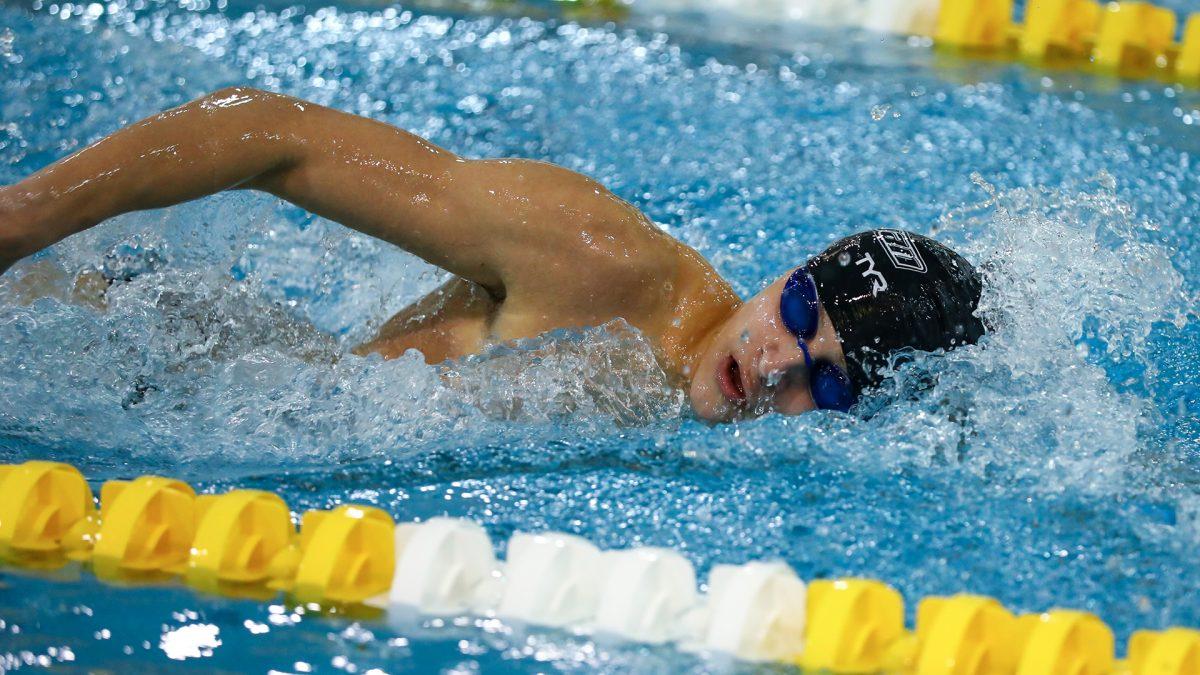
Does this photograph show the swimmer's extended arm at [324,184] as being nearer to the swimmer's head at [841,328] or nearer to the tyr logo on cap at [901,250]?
the swimmer's head at [841,328]

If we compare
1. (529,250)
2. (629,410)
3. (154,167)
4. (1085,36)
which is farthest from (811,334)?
(1085,36)

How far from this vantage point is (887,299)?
214cm

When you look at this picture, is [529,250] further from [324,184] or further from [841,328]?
[841,328]

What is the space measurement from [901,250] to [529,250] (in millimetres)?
629

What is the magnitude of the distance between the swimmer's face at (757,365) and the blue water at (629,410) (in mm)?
47

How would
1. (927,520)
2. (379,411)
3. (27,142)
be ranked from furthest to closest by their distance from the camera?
(27,142), (379,411), (927,520)

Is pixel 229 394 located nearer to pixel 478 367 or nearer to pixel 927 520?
pixel 478 367

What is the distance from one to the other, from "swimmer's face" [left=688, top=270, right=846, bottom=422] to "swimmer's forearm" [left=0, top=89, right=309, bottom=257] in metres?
0.78

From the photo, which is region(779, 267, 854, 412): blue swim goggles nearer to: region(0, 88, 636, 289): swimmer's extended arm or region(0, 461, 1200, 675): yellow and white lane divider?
region(0, 88, 636, 289): swimmer's extended arm

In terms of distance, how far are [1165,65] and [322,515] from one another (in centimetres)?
374

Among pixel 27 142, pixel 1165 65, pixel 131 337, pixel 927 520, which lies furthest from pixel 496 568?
pixel 1165 65

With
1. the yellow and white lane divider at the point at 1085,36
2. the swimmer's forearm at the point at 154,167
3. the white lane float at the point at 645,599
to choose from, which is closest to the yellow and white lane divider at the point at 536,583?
the white lane float at the point at 645,599

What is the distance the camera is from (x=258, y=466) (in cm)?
214

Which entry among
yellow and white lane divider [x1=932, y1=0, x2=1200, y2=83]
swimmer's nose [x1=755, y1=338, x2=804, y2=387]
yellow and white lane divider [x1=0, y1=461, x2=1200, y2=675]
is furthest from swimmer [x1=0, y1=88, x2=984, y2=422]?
yellow and white lane divider [x1=932, y1=0, x2=1200, y2=83]
